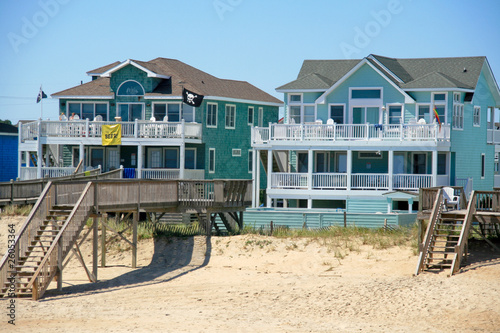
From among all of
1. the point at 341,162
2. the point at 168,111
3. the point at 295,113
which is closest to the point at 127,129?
the point at 168,111

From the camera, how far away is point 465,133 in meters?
38.8

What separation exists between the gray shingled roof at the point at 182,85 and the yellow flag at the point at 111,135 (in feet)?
9.92

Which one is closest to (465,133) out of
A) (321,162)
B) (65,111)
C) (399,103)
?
(399,103)

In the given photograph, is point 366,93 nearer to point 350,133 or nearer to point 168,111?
point 350,133

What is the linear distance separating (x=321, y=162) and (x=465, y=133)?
7.68 metres

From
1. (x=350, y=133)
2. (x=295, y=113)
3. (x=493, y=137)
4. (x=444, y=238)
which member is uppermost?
(x=295, y=113)

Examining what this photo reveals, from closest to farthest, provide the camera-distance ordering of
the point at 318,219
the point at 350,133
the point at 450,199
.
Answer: the point at 450,199 → the point at 318,219 → the point at 350,133

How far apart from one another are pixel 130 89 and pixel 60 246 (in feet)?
72.6

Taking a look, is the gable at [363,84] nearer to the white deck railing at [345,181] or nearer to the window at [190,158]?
the white deck railing at [345,181]

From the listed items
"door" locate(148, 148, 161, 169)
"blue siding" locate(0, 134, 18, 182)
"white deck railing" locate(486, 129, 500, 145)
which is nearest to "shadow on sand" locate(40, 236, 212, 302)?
"door" locate(148, 148, 161, 169)

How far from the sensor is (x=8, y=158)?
55500 mm

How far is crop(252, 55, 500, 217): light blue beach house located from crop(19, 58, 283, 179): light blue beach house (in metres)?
3.85

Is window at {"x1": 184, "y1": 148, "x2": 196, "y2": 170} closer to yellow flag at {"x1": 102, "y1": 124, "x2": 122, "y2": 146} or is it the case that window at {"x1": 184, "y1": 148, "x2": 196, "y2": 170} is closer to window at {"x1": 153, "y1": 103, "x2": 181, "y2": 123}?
window at {"x1": 153, "y1": 103, "x2": 181, "y2": 123}

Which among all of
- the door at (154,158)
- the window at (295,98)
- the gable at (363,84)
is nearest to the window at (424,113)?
the gable at (363,84)
